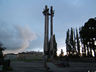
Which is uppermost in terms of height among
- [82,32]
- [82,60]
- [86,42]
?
[82,32]

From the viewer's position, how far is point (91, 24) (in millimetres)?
51281

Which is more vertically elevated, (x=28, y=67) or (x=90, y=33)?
(x=90, y=33)

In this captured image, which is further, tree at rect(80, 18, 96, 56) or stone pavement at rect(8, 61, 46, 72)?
tree at rect(80, 18, 96, 56)

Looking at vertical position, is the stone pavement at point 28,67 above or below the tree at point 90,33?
below

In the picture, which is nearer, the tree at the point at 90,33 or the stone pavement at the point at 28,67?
the stone pavement at the point at 28,67

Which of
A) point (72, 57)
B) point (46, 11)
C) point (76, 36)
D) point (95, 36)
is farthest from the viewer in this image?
point (76, 36)

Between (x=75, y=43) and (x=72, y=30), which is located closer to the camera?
(x=75, y=43)

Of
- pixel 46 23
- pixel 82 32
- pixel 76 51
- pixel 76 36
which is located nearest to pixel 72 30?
pixel 76 36

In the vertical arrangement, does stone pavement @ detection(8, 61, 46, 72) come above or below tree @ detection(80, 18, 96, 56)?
below

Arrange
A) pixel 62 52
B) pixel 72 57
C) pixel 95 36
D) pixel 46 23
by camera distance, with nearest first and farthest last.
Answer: pixel 46 23, pixel 95 36, pixel 72 57, pixel 62 52

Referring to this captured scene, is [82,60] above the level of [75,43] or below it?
below

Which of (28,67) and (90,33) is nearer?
(28,67)

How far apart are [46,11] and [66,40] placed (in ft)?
156

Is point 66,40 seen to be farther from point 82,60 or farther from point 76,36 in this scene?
point 82,60
